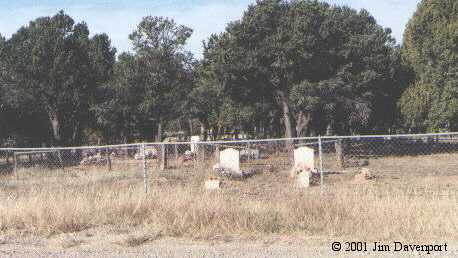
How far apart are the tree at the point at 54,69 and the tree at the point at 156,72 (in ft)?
24.4

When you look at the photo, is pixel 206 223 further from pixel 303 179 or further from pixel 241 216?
pixel 303 179

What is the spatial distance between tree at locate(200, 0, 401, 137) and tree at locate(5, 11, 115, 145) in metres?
14.5

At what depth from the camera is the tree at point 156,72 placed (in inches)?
1548

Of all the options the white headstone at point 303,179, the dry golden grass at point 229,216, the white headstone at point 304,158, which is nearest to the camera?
the dry golden grass at point 229,216

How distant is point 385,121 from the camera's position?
168 feet

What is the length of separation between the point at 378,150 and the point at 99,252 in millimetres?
29986

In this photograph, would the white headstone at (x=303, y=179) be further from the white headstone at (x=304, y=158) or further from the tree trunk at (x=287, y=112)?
the tree trunk at (x=287, y=112)

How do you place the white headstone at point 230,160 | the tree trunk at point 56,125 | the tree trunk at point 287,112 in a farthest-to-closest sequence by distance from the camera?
the tree trunk at point 56,125 → the tree trunk at point 287,112 → the white headstone at point 230,160

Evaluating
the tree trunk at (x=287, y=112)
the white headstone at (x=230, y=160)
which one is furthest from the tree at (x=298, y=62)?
the white headstone at (x=230, y=160)

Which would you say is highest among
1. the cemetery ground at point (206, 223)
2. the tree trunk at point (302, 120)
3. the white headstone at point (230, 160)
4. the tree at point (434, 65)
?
the tree at point (434, 65)

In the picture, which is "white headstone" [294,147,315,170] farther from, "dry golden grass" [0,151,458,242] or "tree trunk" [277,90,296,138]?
"tree trunk" [277,90,296,138]

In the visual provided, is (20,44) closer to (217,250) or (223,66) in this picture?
(223,66)

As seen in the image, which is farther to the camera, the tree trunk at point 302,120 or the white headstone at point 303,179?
the tree trunk at point 302,120

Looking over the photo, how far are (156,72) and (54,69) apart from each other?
11371mm
